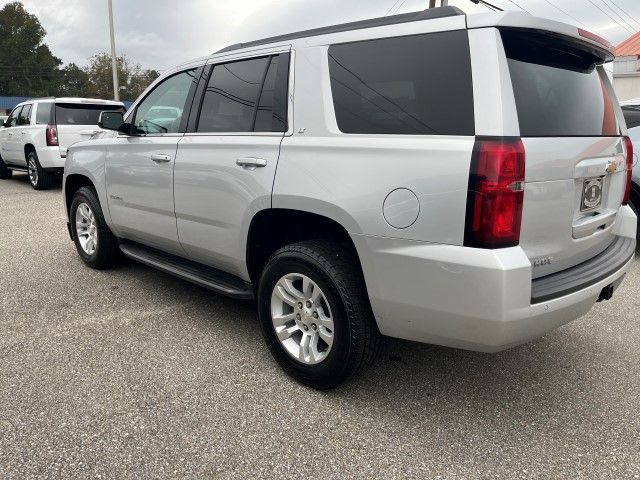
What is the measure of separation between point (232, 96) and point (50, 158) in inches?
324

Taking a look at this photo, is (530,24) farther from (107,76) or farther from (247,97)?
(107,76)

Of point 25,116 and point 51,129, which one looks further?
point 25,116

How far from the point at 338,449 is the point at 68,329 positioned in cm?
220

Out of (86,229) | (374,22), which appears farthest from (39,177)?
(374,22)

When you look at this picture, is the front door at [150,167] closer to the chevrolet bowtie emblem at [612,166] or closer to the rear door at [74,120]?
the chevrolet bowtie emblem at [612,166]

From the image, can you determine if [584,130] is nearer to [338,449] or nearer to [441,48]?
[441,48]

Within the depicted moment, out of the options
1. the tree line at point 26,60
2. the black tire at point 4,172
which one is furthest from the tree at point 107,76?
the black tire at point 4,172

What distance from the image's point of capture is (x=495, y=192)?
6.91ft

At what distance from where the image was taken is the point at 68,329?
3568 mm

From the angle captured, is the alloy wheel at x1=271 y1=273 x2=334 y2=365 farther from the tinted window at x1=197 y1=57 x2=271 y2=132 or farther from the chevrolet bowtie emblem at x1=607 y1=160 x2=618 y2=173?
the chevrolet bowtie emblem at x1=607 y1=160 x2=618 y2=173

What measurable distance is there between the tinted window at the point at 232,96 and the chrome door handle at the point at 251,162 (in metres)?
0.23

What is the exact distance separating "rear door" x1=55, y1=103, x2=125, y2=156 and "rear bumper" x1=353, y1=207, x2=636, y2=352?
8.90m

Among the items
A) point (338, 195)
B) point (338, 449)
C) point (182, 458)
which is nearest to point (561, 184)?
point (338, 195)

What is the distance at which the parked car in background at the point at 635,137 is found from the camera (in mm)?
5445
